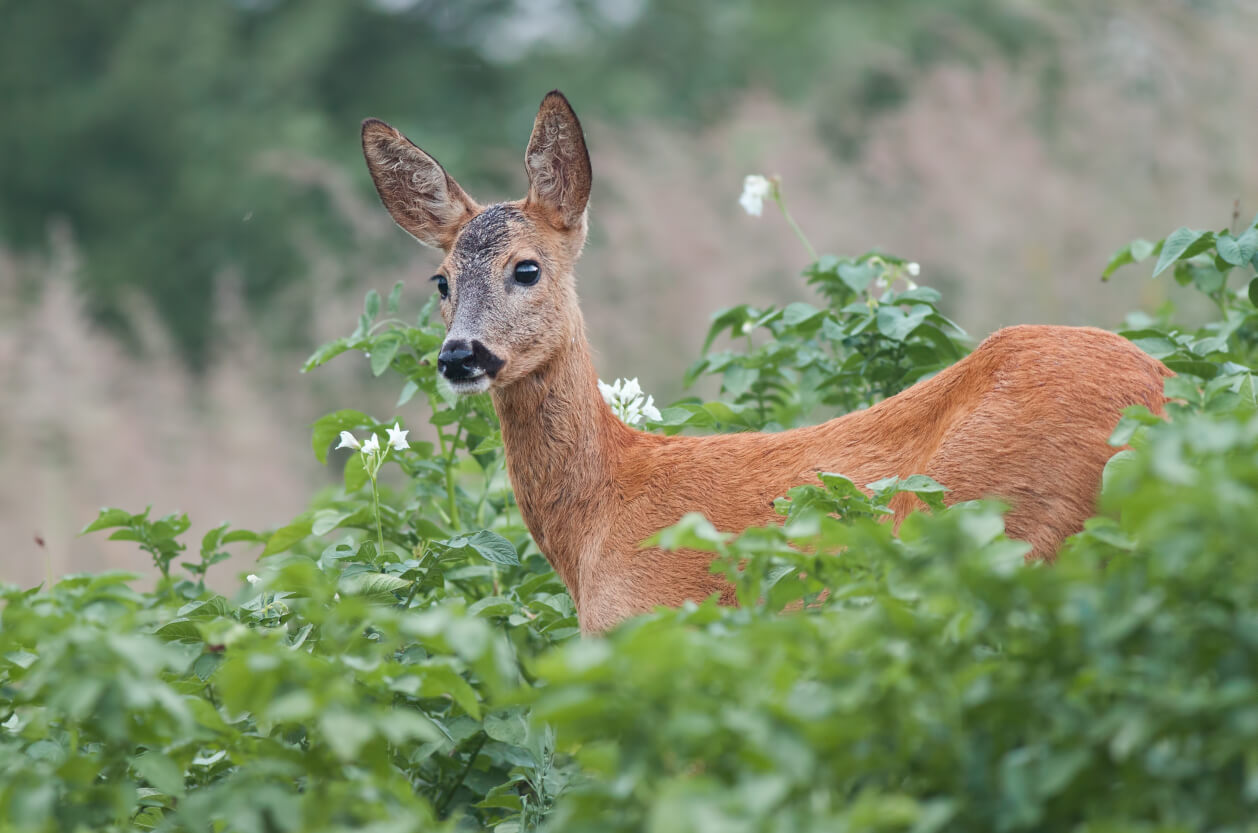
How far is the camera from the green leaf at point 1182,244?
3459 millimetres

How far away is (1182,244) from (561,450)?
5.35 feet

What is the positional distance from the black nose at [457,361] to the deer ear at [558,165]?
60cm

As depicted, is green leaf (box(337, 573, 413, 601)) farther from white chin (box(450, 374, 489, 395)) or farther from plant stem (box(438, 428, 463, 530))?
plant stem (box(438, 428, 463, 530))

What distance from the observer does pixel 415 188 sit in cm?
415

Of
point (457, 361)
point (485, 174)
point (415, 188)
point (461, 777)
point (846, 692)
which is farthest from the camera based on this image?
point (485, 174)

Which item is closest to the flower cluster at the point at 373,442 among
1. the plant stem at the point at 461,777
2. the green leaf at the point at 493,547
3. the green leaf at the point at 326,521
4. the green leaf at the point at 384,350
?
the green leaf at the point at 326,521

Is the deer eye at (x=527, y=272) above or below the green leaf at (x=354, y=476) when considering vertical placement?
above

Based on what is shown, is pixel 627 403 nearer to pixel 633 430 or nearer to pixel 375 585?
pixel 633 430

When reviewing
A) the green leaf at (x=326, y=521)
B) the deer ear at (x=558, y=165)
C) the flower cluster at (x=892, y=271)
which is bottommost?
the green leaf at (x=326, y=521)

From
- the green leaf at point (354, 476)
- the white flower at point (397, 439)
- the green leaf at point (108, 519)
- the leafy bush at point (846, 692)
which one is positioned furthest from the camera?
the green leaf at point (354, 476)

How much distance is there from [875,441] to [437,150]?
8704 mm

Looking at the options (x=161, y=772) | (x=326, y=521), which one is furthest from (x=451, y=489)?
(x=161, y=772)

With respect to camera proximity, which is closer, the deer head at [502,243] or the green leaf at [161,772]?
the green leaf at [161,772]

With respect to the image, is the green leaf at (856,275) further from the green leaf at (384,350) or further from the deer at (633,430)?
the green leaf at (384,350)
